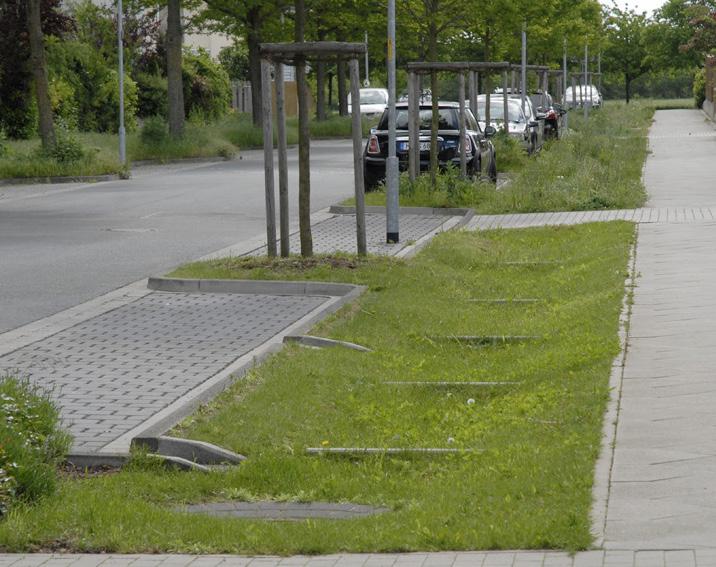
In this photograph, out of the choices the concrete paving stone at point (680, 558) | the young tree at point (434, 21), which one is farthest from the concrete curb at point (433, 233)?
the concrete paving stone at point (680, 558)

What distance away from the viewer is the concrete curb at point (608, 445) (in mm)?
6048

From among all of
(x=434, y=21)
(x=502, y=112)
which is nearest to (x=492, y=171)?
(x=434, y=21)

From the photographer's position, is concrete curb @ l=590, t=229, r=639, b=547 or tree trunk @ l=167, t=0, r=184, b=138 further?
tree trunk @ l=167, t=0, r=184, b=138

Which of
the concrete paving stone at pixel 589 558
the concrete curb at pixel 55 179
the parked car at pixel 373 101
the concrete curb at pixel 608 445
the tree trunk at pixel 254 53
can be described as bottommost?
the concrete paving stone at pixel 589 558

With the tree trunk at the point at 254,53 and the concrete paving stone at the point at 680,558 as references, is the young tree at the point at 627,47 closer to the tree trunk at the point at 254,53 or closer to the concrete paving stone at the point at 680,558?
the tree trunk at the point at 254,53

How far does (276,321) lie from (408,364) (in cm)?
226

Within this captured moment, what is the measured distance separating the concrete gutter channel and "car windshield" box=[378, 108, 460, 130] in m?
6.33

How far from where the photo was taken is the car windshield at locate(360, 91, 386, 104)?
62.3 metres

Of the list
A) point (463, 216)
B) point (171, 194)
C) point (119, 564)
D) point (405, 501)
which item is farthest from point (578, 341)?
point (171, 194)

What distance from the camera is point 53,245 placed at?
18.7m

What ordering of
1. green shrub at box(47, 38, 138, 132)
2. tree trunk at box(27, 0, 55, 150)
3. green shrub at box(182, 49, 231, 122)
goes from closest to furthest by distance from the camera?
tree trunk at box(27, 0, 55, 150)
green shrub at box(47, 38, 138, 132)
green shrub at box(182, 49, 231, 122)

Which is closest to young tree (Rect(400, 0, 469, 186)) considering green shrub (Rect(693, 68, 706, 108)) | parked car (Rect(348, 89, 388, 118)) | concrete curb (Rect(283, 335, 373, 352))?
concrete curb (Rect(283, 335, 373, 352))

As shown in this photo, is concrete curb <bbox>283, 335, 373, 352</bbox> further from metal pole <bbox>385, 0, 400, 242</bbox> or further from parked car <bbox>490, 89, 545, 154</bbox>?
parked car <bbox>490, 89, 545, 154</bbox>

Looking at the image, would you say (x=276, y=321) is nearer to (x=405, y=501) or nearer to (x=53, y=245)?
(x=405, y=501)
